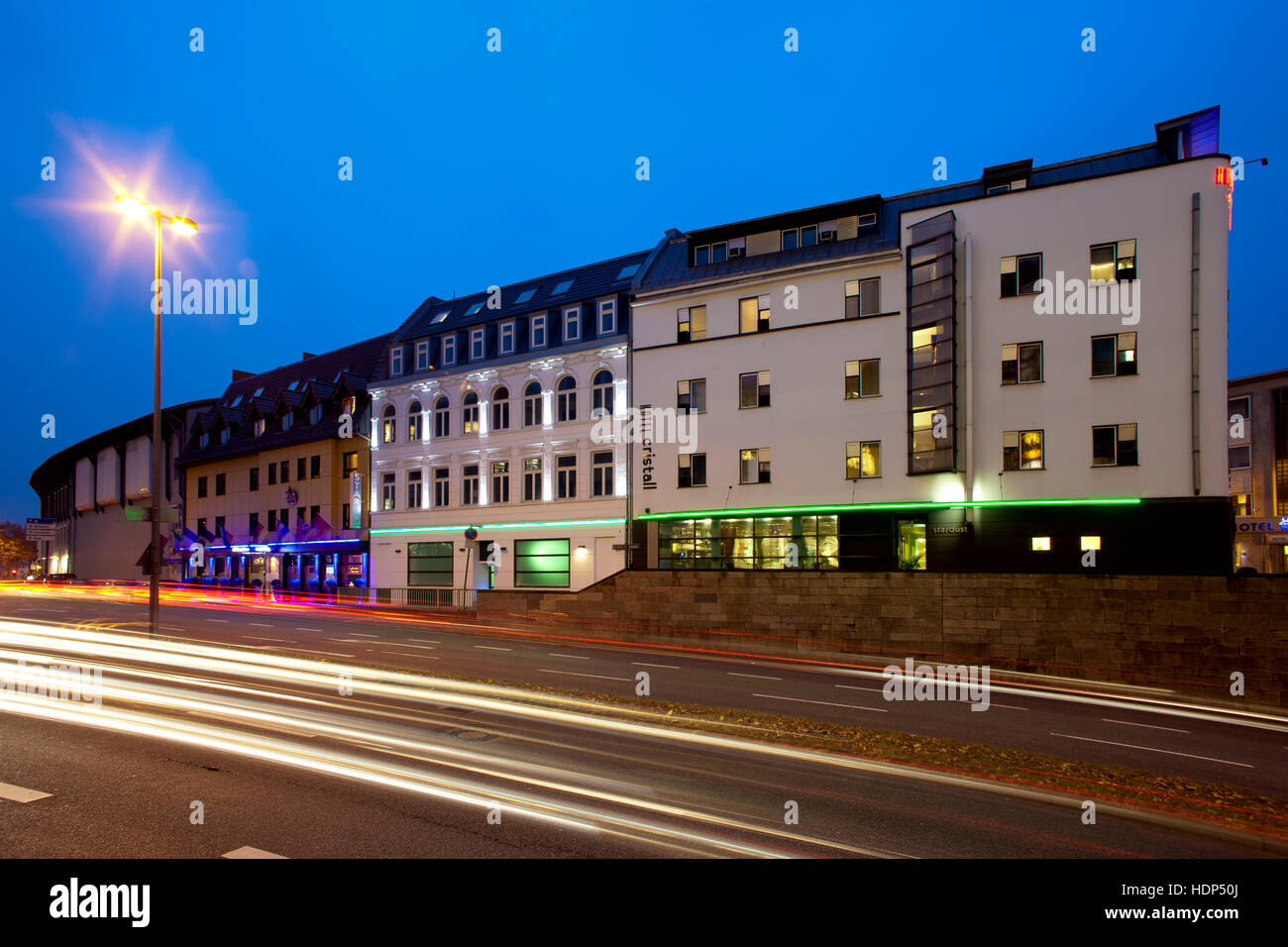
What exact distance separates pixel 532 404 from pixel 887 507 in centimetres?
1833

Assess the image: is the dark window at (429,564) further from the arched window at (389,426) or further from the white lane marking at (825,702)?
the white lane marking at (825,702)

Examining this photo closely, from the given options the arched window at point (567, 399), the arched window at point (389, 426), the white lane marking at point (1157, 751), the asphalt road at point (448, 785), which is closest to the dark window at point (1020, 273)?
the asphalt road at point (448, 785)

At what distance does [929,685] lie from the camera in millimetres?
19734

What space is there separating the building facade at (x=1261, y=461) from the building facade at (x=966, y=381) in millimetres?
28084

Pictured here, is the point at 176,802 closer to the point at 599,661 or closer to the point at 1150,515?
the point at 599,661

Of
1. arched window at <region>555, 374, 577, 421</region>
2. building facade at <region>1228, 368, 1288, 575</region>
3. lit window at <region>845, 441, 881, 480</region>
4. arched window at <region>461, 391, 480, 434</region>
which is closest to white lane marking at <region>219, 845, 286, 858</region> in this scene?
lit window at <region>845, 441, 881, 480</region>

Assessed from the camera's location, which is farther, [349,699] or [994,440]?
[994,440]

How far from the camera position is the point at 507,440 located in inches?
1528

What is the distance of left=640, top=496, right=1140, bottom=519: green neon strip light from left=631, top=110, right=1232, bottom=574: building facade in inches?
3.5

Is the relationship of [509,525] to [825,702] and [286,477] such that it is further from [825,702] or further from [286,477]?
[825,702]

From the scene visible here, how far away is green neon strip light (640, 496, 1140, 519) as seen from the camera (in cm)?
2591

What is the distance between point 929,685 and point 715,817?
14.0m

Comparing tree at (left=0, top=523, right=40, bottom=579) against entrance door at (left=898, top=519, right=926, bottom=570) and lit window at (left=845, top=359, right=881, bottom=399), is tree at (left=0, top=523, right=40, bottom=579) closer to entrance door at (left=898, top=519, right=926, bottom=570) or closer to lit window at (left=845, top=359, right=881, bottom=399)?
lit window at (left=845, top=359, right=881, bottom=399)
